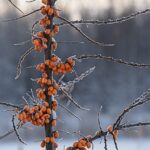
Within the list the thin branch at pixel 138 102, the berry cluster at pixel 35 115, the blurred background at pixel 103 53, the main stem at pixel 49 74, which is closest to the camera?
the thin branch at pixel 138 102

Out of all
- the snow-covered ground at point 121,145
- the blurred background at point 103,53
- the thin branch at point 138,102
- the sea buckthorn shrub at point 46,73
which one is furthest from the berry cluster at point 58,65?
the blurred background at point 103,53

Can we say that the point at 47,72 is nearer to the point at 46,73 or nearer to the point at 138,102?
the point at 46,73

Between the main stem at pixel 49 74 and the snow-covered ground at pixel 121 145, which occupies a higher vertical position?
the snow-covered ground at pixel 121 145

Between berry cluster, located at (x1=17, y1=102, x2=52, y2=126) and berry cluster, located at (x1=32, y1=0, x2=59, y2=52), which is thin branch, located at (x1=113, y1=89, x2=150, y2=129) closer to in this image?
berry cluster, located at (x1=17, y1=102, x2=52, y2=126)

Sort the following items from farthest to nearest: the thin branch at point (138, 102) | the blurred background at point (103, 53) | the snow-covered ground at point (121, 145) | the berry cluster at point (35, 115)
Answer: the blurred background at point (103, 53) < the snow-covered ground at point (121, 145) < the berry cluster at point (35, 115) < the thin branch at point (138, 102)

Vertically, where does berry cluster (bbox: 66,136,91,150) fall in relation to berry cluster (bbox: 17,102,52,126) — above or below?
below

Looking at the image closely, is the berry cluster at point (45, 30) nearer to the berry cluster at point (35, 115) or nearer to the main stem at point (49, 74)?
the main stem at point (49, 74)

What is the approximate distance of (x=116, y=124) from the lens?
11.9ft

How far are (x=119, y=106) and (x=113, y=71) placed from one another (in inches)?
167

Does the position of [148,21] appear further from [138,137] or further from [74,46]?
[138,137]

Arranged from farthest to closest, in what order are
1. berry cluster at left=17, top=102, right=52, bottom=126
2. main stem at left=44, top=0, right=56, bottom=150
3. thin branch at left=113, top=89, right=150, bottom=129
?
main stem at left=44, top=0, right=56, bottom=150, berry cluster at left=17, top=102, right=52, bottom=126, thin branch at left=113, top=89, right=150, bottom=129

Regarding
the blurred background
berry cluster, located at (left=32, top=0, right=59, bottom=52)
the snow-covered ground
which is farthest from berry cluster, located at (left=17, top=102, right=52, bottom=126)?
the blurred background

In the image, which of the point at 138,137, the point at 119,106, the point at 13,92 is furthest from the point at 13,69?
the point at 138,137

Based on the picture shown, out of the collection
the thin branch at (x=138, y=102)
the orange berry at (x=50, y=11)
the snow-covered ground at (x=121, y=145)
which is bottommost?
the thin branch at (x=138, y=102)
